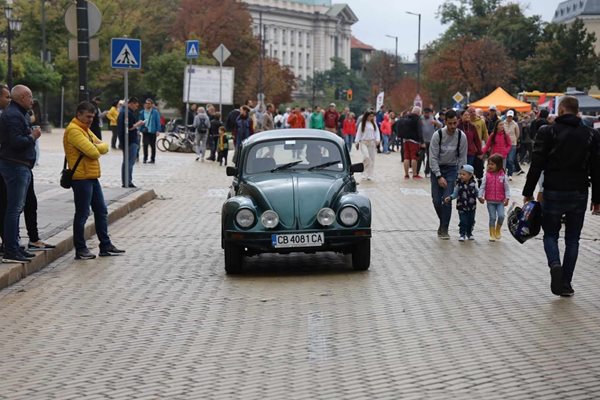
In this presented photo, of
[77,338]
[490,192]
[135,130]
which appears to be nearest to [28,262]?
[77,338]

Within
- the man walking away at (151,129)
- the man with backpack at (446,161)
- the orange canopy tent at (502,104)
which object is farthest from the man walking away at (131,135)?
the orange canopy tent at (502,104)

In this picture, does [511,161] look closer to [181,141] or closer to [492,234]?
[181,141]

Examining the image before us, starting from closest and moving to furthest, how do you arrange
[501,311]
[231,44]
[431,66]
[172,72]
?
[501,311] → [172,72] → [231,44] → [431,66]

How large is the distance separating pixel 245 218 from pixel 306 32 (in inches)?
7017

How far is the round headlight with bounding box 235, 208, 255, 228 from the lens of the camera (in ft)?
40.1

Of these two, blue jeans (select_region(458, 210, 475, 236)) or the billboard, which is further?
the billboard

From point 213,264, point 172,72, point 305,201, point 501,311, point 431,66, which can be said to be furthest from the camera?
point 431,66

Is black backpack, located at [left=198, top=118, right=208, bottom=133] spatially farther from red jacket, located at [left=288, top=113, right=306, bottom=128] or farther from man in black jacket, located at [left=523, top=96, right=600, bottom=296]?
man in black jacket, located at [left=523, top=96, right=600, bottom=296]

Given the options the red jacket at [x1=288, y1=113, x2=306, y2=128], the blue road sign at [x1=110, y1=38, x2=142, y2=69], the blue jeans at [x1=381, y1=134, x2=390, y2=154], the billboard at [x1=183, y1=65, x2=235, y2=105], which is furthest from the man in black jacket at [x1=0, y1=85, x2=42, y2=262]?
the billboard at [x1=183, y1=65, x2=235, y2=105]

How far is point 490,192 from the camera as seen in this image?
627 inches

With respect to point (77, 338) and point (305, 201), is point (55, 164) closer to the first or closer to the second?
point (305, 201)

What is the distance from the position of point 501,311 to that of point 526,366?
2218 mm

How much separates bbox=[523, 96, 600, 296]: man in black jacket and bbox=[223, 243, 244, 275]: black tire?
3.17 meters

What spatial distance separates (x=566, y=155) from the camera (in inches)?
420
